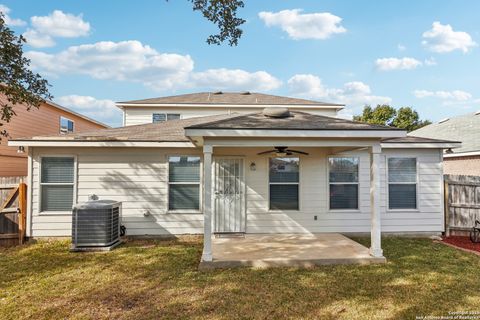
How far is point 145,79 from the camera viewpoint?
21.6 meters

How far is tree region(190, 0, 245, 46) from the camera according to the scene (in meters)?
6.13

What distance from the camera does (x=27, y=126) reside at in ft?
39.9

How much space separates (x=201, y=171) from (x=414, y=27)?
1268 centimetres

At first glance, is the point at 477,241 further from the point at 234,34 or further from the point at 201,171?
→ the point at 234,34

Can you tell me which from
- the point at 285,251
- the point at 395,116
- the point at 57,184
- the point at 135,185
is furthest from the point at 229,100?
the point at 395,116

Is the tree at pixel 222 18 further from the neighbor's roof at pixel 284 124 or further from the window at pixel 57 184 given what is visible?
the window at pixel 57 184

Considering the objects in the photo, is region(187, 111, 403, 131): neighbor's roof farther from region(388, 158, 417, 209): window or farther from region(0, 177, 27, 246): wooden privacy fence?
region(0, 177, 27, 246): wooden privacy fence

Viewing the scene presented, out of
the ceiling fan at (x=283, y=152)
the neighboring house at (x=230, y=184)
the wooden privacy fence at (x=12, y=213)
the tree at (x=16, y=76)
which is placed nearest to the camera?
the tree at (x=16, y=76)

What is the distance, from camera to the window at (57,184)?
716 centimetres

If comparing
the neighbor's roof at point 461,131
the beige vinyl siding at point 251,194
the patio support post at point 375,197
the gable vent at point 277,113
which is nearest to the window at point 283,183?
the beige vinyl siding at point 251,194

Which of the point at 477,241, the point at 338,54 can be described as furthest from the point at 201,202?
the point at 338,54

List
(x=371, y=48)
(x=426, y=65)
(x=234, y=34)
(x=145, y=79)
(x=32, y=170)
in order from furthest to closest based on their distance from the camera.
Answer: (x=145, y=79) < (x=426, y=65) < (x=371, y=48) < (x=32, y=170) < (x=234, y=34)

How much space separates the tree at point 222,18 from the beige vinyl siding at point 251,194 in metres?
2.70

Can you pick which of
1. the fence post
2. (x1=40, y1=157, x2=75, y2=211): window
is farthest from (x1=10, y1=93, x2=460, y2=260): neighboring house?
the fence post
